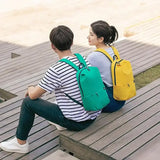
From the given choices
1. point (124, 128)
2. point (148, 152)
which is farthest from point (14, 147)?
→ point (148, 152)

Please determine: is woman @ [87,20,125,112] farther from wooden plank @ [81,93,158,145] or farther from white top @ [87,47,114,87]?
wooden plank @ [81,93,158,145]

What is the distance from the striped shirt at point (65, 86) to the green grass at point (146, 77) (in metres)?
2.41

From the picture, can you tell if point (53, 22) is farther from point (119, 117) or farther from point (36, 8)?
point (119, 117)

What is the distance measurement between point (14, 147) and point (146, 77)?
294cm

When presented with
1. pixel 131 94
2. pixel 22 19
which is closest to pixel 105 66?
pixel 131 94

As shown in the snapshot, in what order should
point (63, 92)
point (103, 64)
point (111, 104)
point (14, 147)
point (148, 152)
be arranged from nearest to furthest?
point (148, 152)
point (63, 92)
point (14, 147)
point (103, 64)
point (111, 104)

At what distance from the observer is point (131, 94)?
12.9 feet

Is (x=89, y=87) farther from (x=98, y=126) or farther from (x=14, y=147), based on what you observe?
(x=14, y=147)

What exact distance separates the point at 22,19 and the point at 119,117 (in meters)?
9.30

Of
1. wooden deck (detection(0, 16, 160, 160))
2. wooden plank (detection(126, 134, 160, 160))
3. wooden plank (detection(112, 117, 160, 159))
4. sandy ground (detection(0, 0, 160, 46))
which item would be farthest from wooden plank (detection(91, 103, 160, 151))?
sandy ground (detection(0, 0, 160, 46))

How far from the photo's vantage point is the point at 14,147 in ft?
12.4

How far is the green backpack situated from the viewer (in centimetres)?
340

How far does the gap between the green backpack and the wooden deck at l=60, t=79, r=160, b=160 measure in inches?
12.5

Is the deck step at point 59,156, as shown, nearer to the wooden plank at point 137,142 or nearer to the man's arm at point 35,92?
the wooden plank at point 137,142
